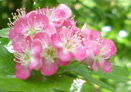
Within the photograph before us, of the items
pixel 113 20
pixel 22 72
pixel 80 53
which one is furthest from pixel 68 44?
pixel 113 20

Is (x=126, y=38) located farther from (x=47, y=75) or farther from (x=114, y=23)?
(x=47, y=75)

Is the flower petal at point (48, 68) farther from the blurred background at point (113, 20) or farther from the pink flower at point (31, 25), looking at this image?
the blurred background at point (113, 20)

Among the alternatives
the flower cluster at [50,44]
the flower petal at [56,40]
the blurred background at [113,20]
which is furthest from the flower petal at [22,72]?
the blurred background at [113,20]

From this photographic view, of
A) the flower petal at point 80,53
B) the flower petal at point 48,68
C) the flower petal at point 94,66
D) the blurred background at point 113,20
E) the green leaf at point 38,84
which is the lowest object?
the green leaf at point 38,84

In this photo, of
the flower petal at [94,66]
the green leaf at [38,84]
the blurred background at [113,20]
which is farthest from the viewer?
the blurred background at [113,20]

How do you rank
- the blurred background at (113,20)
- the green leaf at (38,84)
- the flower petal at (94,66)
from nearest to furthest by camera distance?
the green leaf at (38,84), the flower petal at (94,66), the blurred background at (113,20)

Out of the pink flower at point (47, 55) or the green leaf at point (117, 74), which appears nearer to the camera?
the pink flower at point (47, 55)

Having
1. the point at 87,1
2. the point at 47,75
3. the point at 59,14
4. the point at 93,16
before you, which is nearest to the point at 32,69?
the point at 47,75

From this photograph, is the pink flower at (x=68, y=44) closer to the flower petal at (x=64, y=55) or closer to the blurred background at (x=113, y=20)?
the flower petal at (x=64, y=55)

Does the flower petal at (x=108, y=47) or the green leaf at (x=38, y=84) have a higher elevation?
the flower petal at (x=108, y=47)
